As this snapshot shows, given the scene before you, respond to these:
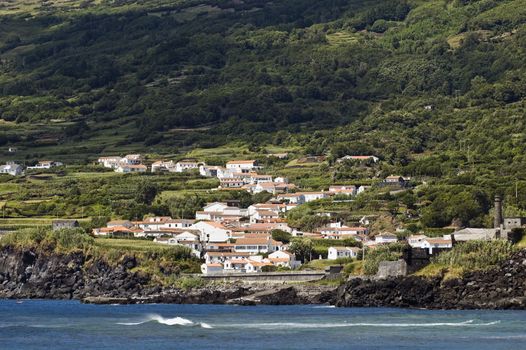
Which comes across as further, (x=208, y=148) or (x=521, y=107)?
(x=208, y=148)

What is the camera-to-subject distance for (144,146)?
19100 centimetres

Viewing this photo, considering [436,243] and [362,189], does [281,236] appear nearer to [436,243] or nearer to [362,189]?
[436,243]

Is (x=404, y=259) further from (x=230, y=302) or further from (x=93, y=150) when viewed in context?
(x=93, y=150)

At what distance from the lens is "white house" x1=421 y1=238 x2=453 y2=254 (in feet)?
327

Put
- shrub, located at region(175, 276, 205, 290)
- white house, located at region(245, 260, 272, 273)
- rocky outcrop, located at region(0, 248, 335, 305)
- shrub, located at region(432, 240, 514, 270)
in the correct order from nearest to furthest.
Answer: shrub, located at region(432, 240, 514, 270), rocky outcrop, located at region(0, 248, 335, 305), shrub, located at region(175, 276, 205, 290), white house, located at region(245, 260, 272, 273)

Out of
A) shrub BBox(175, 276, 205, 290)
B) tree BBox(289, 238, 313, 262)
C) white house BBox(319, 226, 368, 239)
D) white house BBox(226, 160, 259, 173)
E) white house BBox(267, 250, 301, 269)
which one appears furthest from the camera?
white house BBox(226, 160, 259, 173)

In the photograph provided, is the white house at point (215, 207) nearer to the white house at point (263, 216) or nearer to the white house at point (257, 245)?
the white house at point (263, 216)

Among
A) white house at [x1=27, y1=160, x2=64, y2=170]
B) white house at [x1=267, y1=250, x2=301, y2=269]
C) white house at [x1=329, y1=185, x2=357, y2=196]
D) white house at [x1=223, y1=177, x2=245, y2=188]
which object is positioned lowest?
white house at [x1=267, y1=250, x2=301, y2=269]

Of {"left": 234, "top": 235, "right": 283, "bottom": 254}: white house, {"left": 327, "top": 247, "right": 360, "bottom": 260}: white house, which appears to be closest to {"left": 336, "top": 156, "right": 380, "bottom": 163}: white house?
{"left": 234, "top": 235, "right": 283, "bottom": 254}: white house

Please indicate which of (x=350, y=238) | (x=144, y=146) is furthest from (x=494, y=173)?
(x=144, y=146)

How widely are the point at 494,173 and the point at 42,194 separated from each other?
44.5 metres

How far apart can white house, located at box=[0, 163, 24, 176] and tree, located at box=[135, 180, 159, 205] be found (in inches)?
1172

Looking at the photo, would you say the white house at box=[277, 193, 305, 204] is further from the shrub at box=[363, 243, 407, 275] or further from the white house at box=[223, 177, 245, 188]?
the shrub at box=[363, 243, 407, 275]

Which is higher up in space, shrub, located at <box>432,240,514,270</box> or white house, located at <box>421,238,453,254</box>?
white house, located at <box>421,238,453,254</box>
